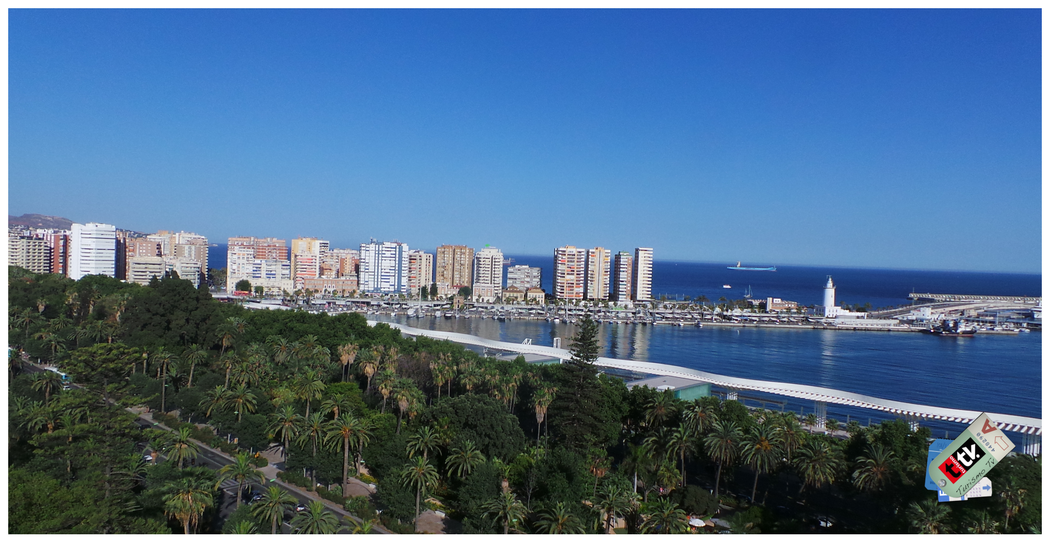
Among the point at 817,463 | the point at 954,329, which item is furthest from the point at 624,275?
the point at 817,463

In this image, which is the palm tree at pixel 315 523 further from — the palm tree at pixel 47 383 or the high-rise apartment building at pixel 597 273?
the high-rise apartment building at pixel 597 273

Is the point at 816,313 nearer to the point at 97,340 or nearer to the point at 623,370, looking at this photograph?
the point at 623,370

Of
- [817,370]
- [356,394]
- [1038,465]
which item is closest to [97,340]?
[356,394]

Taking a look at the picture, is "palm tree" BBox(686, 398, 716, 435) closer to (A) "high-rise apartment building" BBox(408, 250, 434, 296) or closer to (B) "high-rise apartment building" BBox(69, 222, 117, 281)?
(B) "high-rise apartment building" BBox(69, 222, 117, 281)

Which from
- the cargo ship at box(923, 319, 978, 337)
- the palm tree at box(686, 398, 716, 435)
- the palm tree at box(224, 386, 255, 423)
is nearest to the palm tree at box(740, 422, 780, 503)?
the palm tree at box(686, 398, 716, 435)

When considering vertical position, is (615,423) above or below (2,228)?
below

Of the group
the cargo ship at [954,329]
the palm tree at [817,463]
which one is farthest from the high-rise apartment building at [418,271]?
the palm tree at [817,463]
